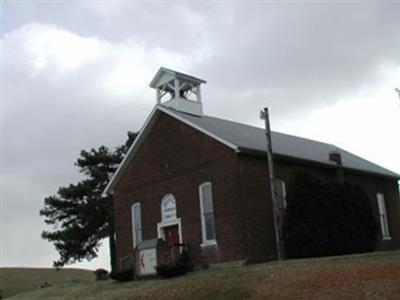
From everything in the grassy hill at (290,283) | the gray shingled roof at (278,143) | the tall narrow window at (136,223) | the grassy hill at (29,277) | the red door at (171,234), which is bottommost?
the grassy hill at (290,283)

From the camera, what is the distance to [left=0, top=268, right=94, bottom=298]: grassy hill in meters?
53.5

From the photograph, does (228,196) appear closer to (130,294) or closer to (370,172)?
(130,294)

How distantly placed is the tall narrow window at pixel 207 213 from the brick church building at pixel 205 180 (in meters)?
0.05

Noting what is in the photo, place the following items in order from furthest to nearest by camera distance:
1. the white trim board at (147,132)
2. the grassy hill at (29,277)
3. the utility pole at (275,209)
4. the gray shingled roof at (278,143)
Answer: the grassy hill at (29,277), the gray shingled roof at (278,143), the white trim board at (147,132), the utility pole at (275,209)

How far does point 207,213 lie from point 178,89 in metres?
7.64

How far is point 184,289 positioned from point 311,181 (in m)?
9.10

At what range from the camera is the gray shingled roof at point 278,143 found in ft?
109

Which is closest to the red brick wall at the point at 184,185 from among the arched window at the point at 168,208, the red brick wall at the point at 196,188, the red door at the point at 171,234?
the red brick wall at the point at 196,188

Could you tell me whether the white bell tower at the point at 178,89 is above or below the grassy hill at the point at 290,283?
above

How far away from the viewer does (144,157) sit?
36.9 m

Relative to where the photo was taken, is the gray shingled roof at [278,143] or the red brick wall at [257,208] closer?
the red brick wall at [257,208]

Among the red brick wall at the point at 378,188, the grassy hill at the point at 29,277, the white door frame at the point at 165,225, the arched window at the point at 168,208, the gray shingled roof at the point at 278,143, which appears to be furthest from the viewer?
the grassy hill at the point at 29,277

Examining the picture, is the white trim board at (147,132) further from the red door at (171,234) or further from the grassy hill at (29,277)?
the grassy hill at (29,277)

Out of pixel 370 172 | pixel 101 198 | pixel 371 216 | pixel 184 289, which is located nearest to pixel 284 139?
pixel 370 172
